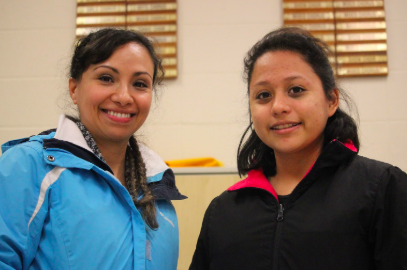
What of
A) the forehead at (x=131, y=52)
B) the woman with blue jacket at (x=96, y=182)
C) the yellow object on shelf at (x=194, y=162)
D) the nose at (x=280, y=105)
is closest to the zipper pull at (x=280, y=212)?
the nose at (x=280, y=105)

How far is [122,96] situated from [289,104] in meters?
0.55

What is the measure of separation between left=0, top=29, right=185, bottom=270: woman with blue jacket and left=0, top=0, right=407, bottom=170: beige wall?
111 centimetres

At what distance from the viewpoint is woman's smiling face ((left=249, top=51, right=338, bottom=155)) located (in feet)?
3.34

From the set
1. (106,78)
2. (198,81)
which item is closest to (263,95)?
(106,78)

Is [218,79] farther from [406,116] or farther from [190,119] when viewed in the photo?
[406,116]

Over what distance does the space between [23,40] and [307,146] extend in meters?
2.39

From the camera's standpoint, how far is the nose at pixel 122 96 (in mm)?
1148

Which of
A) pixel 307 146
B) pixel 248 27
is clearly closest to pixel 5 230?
pixel 307 146

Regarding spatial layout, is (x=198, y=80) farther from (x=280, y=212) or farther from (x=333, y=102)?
(x=280, y=212)

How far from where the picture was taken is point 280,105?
3.32 feet

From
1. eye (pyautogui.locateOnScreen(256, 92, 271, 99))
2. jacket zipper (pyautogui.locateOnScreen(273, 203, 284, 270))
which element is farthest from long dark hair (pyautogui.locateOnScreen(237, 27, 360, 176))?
jacket zipper (pyautogui.locateOnScreen(273, 203, 284, 270))

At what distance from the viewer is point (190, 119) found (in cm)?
247

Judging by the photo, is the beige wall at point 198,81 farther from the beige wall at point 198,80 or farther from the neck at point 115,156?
the neck at point 115,156

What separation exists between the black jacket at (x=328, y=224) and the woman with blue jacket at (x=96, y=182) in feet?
0.88
